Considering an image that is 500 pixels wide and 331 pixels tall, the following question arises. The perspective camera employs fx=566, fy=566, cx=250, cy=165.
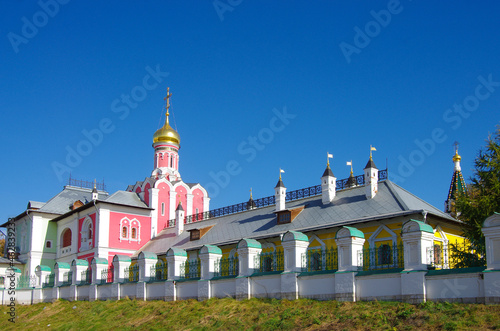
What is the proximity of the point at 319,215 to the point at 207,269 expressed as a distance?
7730 mm

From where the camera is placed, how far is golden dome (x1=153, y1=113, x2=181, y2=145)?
38.2 metres

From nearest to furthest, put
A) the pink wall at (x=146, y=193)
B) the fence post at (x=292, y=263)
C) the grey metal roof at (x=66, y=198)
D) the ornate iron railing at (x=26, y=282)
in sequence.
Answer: the fence post at (x=292, y=263)
the ornate iron railing at (x=26, y=282)
the pink wall at (x=146, y=193)
the grey metal roof at (x=66, y=198)

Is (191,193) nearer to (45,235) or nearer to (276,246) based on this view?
(45,235)

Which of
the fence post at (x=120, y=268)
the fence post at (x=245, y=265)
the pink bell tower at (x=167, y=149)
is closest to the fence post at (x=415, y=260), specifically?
the fence post at (x=245, y=265)

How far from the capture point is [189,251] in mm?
26984

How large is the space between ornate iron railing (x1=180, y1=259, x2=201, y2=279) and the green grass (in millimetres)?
1121

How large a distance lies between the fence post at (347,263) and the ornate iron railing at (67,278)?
14.8 meters

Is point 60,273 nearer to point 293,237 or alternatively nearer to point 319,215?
point 319,215

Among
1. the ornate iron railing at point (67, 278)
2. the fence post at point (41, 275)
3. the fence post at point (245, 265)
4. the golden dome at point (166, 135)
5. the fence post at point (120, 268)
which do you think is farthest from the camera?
the golden dome at point (166, 135)

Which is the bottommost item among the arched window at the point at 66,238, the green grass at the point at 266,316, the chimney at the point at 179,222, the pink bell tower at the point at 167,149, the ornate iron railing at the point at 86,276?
the green grass at the point at 266,316

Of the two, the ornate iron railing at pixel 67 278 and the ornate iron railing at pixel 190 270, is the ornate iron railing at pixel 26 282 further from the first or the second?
the ornate iron railing at pixel 190 270

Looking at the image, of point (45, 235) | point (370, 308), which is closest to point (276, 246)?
point (370, 308)

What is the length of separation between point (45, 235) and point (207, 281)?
2358cm

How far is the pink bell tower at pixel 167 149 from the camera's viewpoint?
37.9 metres
